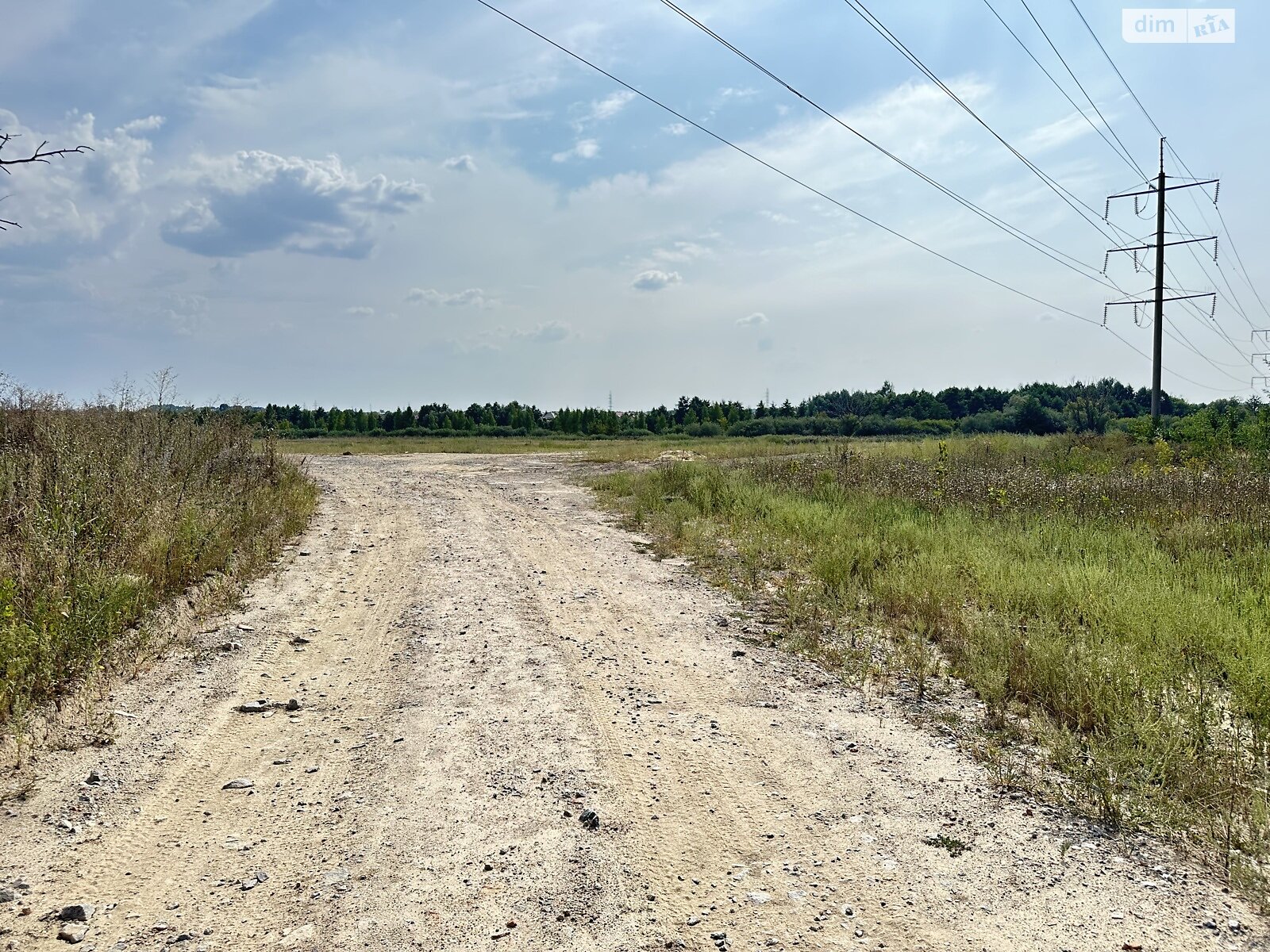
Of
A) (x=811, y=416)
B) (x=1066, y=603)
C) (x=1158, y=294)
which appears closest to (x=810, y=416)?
(x=811, y=416)

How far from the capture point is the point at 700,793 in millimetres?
3975

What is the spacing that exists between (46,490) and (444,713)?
17.7 feet

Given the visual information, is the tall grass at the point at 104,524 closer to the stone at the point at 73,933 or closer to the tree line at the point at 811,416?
the stone at the point at 73,933

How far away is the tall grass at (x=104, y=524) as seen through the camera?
529 centimetres

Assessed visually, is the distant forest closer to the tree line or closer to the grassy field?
the tree line

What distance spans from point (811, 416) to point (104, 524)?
210ft

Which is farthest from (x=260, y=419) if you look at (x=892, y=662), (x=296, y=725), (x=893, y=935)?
(x=893, y=935)

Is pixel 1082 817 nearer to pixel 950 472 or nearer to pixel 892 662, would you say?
pixel 892 662

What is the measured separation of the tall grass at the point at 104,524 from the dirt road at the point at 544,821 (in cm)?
62

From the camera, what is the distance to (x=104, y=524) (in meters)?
7.08

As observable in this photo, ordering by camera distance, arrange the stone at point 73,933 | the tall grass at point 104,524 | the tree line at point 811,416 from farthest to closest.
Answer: the tree line at point 811,416 → the tall grass at point 104,524 → the stone at point 73,933

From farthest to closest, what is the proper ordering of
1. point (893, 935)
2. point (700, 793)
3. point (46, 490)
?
1. point (46, 490)
2. point (700, 793)
3. point (893, 935)

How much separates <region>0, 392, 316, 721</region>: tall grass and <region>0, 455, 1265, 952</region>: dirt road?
623 millimetres

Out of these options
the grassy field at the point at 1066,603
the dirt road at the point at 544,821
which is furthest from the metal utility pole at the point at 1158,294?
the dirt road at the point at 544,821
